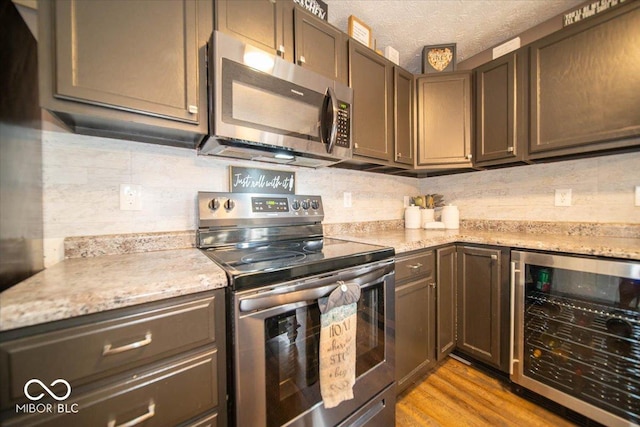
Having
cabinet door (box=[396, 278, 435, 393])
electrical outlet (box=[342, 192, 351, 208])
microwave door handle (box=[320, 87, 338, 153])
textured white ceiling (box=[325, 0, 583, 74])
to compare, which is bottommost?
cabinet door (box=[396, 278, 435, 393])

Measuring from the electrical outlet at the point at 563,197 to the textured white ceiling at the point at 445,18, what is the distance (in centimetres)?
124

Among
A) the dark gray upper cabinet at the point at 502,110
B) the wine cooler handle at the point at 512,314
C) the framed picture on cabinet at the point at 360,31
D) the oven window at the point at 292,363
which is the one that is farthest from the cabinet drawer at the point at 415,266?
the framed picture on cabinet at the point at 360,31

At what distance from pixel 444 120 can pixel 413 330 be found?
1610 mm

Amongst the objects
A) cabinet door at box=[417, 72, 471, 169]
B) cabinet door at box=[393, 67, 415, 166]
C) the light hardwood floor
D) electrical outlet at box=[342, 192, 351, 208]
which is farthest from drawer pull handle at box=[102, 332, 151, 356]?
cabinet door at box=[417, 72, 471, 169]

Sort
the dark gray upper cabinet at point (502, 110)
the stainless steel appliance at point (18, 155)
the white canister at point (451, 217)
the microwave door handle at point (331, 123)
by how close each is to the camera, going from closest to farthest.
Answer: the stainless steel appliance at point (18, 155) < the microwave door handle at point (331, 123) < the dark gray upper cabinet at point (502, 110) < the white canister at point (451, 217)

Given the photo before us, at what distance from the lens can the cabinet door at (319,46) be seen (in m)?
1.26

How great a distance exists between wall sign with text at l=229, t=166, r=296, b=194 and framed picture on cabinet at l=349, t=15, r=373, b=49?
1001mm

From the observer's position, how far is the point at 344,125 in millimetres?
1373

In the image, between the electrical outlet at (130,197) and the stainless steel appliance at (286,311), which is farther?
the electrical outlet at (130,197)

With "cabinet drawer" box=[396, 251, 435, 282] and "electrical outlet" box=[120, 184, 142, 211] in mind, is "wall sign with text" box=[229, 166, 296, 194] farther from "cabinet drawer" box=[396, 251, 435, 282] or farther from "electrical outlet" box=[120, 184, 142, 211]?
"cabinet drawer" box=[396, 251, 435, 282]

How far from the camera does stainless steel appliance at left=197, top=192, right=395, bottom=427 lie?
0.76 meters

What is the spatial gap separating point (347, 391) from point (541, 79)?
2.18 m

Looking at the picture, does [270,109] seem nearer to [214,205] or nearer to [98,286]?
[214,205]

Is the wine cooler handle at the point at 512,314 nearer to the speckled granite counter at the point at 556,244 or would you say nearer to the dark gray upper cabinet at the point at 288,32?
the speckled granite counter at the point at 556,244
